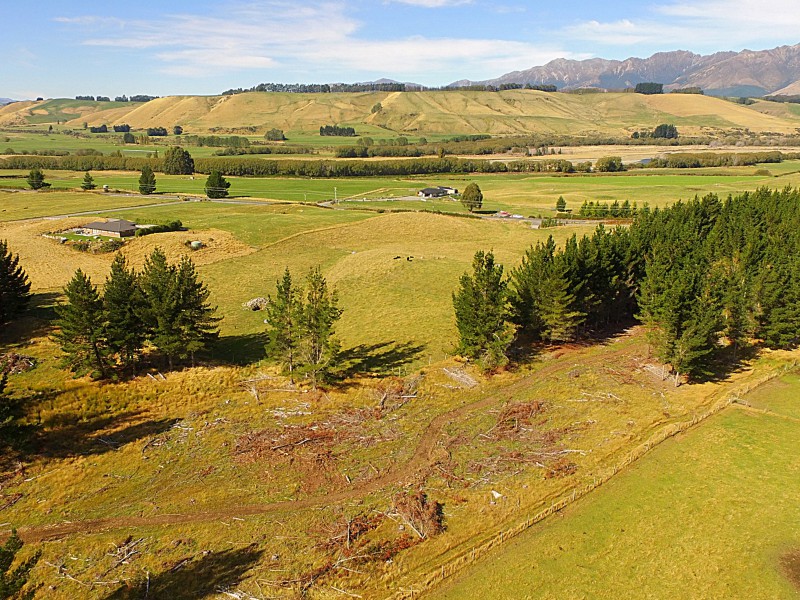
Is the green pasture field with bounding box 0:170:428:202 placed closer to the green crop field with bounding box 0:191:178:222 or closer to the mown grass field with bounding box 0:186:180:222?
the mown grass field with bounding box 0:186:180:222

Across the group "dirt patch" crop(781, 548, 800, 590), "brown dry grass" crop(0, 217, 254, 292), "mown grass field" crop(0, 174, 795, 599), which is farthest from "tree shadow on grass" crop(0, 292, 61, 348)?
"dirt patch" crop(781, 548, 800, 590)

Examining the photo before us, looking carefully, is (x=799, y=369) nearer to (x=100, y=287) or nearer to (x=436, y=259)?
(x=436, y=259)

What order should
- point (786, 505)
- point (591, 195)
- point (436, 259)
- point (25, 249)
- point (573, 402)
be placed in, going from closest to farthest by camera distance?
point (786, 505) < point (573, 402) < point (436, 259) < point (25, 249) < point (591, 195)

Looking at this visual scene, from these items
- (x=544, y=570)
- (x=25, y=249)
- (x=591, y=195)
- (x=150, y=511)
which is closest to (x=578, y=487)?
(x=544, y=570)

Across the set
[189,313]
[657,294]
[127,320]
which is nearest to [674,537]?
[657,294]

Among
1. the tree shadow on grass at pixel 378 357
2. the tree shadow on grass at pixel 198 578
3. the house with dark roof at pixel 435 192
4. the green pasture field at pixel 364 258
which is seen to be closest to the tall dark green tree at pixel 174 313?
the green pasture field at pixel 364 258

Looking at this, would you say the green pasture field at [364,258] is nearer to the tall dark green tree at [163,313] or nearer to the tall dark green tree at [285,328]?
the tall dark green tree at [285,328]
